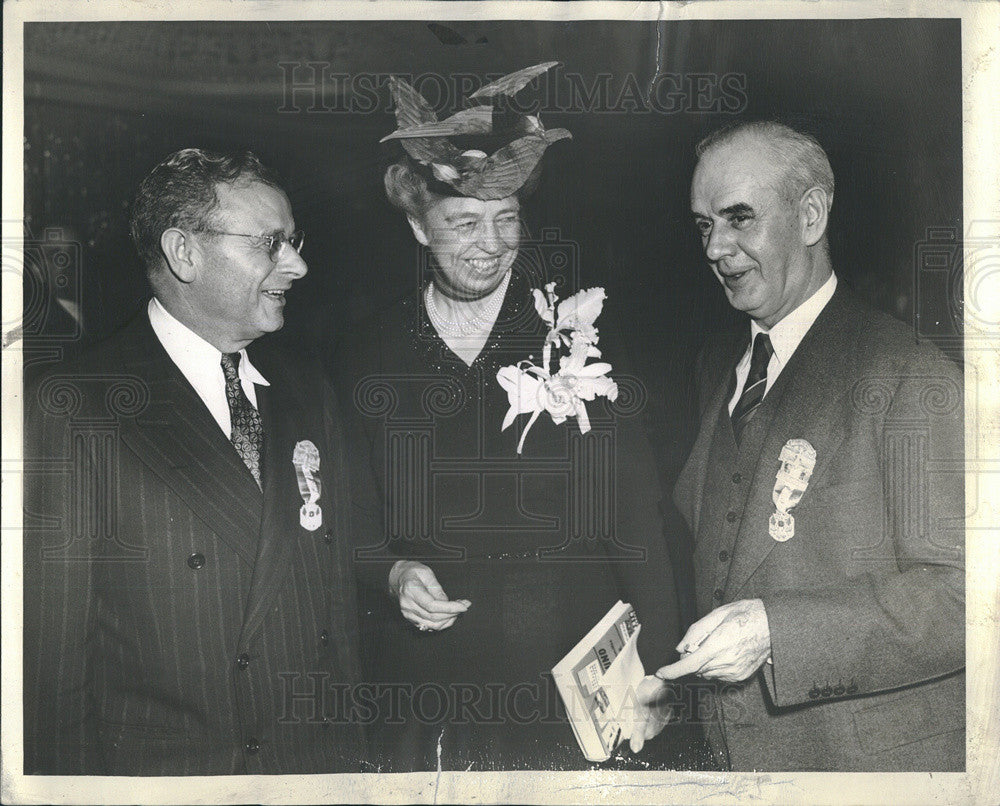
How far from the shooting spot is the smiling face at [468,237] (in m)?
2.22

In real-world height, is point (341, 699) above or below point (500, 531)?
below

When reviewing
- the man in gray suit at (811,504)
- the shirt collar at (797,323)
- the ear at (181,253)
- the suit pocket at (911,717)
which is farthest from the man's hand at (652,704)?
the ear at (181,253)

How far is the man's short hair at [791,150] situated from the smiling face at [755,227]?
11mm

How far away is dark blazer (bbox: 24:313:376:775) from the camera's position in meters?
2.19

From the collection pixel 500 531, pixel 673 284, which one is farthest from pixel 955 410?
pixel 500 531

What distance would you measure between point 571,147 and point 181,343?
36.8 inches

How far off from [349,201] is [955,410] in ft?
4.52

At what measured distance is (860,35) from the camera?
223cm

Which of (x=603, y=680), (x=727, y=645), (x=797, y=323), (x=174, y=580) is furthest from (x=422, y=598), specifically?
(x=797, y=323)

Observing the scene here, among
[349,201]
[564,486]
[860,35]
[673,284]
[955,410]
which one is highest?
[860,35]

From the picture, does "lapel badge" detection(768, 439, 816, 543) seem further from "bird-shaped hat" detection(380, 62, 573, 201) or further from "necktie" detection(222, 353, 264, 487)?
"necktie" detection(222, 353, 264, 487)

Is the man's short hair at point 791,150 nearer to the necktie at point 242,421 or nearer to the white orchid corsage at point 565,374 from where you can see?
the white orchid corsage at point 565,374

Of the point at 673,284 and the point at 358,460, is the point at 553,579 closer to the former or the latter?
the point at 358,460

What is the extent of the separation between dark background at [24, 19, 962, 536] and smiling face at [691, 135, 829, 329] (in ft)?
0.15
